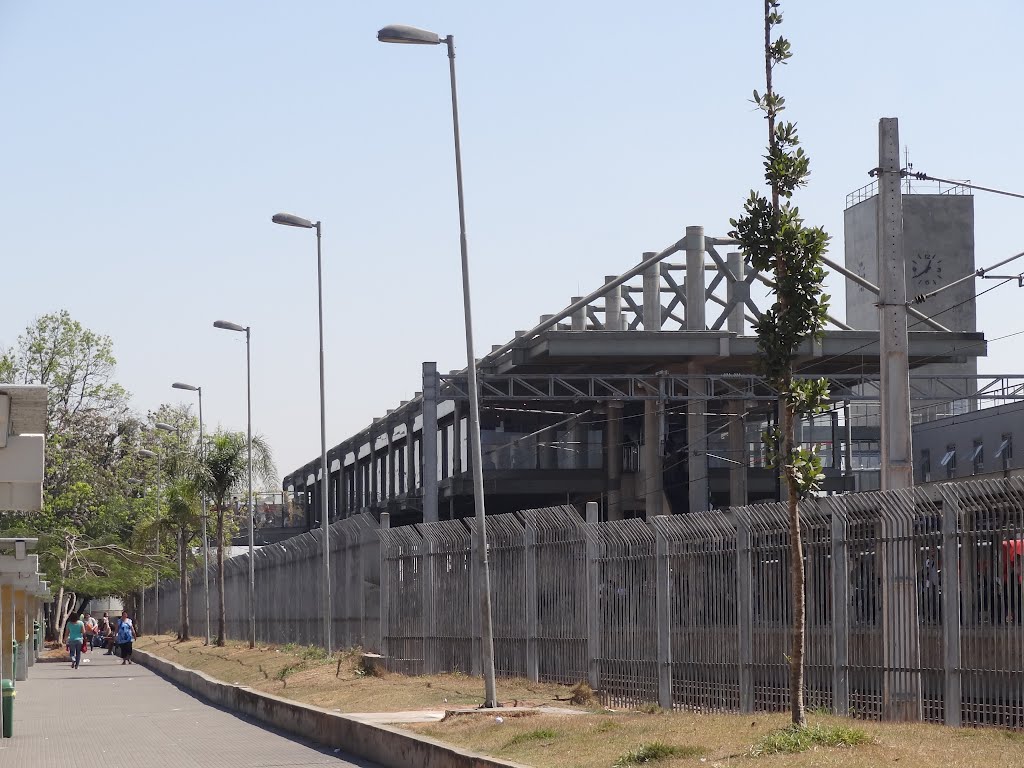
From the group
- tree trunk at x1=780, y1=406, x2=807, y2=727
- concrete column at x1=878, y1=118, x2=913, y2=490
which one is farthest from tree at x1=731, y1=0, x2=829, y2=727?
concrete column at x1=878, y1=118, x2=913, y2=490

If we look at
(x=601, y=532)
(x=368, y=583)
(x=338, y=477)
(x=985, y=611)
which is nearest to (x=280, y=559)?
(x=368, y=583)

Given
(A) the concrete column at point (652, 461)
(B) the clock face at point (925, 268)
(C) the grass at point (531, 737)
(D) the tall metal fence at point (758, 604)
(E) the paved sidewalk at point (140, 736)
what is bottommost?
(E) the paved sidewalk at point (140, 736)

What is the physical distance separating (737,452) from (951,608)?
40813mm

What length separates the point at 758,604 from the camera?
1642 centimetres

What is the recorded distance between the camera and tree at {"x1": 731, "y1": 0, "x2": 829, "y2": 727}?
43.0 feet

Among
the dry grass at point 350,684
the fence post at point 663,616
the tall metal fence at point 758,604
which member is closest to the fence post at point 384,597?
the dry grass at point 350,684

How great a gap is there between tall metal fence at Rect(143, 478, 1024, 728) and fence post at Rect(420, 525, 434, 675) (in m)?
0.04

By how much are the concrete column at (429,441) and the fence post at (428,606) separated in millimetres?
17288

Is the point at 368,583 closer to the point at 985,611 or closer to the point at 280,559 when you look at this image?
the point at 280,559

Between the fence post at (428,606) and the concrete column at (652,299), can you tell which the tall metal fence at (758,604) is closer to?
the fence post at (428,606)

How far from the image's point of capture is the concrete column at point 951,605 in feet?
44.2

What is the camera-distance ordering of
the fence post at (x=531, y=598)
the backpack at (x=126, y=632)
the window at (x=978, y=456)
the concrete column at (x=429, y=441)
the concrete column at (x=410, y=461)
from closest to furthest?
the fence post at (x=531, y=598), the concrete column at (x=429, y=441), the backpack at (x=126, y=632), the window at (x=978, y=456), the concrete column at (x=410, y=461)

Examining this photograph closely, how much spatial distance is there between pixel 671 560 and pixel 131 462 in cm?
5993

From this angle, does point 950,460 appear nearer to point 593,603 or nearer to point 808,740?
point 593,603
